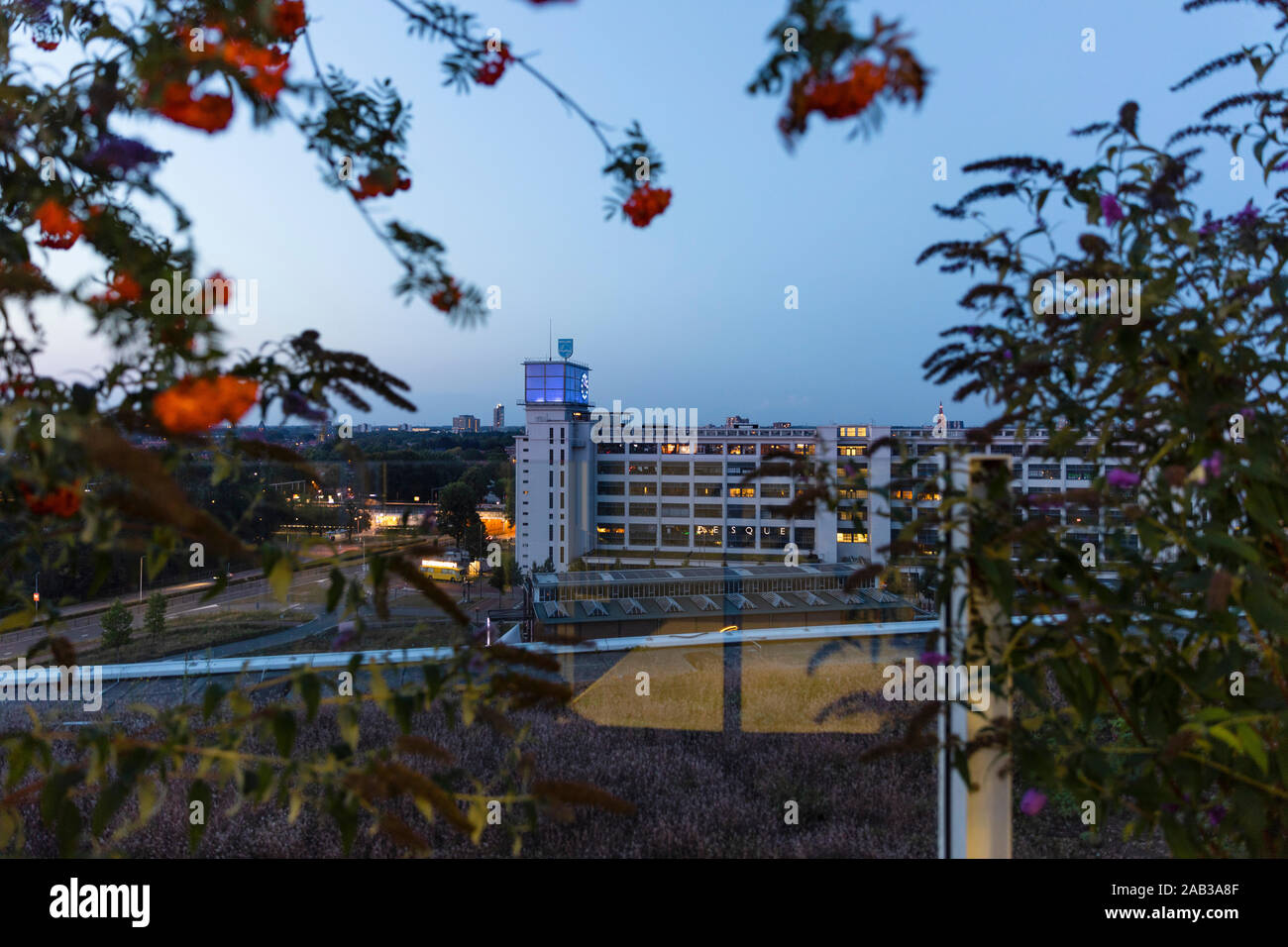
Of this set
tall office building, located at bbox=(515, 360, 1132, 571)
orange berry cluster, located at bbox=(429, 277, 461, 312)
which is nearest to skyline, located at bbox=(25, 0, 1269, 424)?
orange berry cluster, located at bbox=(429, 277, 461, 312)

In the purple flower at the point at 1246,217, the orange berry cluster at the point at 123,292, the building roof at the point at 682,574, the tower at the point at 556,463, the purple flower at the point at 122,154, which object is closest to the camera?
the orange berry cluster at the point at 123,292

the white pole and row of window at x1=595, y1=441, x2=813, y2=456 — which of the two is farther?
row of window at x1=595, y1=441, x2=813, y2=456

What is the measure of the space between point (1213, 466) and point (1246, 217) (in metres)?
0.67

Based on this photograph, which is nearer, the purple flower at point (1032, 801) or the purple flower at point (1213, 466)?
the purple flower at point (1213, 466)

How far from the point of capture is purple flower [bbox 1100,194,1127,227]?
3.71 feet

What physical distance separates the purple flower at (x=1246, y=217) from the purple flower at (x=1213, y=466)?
60 cm

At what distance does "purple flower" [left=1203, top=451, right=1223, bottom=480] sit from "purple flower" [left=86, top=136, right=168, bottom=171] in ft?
4.82

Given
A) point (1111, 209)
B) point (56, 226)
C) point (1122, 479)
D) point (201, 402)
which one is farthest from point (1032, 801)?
point (56, 226)

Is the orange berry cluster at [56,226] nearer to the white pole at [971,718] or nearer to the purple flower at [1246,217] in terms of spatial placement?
the white pole at [971,718]

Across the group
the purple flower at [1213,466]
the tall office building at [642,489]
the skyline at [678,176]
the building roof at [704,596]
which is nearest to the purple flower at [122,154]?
the skyline at [678,176]

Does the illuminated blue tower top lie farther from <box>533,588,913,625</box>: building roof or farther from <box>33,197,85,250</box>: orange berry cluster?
<box>33,197,85,250</box>: orange berry cluster

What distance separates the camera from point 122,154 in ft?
3.05

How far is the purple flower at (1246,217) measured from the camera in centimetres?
122

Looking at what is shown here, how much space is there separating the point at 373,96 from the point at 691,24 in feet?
2.09
